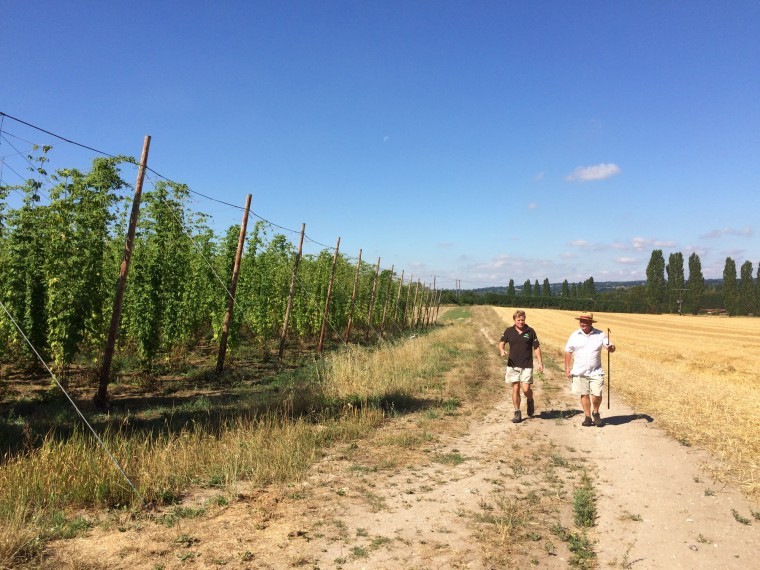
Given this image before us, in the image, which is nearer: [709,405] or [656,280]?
[709,405]

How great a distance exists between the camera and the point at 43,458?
16.1ft

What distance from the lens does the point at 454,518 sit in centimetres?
457

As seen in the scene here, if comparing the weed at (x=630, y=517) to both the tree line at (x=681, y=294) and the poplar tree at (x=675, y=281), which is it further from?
the poplar tree at (x=675, y=281)

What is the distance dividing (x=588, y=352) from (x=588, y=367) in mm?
246

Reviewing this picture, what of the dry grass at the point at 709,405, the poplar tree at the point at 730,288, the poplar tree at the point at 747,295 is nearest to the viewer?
the dry grass at the point at 709,405

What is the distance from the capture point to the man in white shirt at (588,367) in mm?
8062

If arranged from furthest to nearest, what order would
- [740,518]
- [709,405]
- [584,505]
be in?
[709,405]
[584,505]
[740,518]

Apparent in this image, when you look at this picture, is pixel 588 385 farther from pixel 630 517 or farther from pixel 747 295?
pixel 747 295

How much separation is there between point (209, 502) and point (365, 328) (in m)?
23.7

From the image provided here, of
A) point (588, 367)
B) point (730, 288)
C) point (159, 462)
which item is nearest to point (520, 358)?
point (588, 367)

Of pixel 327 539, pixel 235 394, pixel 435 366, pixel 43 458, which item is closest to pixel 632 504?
pixel 327 539

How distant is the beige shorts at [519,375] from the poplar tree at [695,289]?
90.2 meters

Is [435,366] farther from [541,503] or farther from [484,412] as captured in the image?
[541,503]

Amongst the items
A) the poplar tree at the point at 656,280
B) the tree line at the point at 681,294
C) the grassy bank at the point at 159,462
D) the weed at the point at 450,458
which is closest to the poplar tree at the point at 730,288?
the tree line at the point at 681,294
